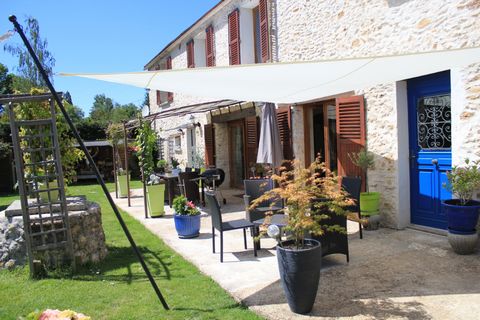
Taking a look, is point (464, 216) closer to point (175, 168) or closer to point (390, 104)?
point (390, 104)

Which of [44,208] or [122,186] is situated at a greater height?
[44,208]

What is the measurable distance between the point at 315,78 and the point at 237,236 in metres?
Answer: 2.69

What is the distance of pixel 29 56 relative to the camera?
732 inches

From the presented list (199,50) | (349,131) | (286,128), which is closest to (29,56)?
(199,50)

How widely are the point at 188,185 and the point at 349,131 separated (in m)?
3.50

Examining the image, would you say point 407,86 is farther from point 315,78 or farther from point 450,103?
point 315,78

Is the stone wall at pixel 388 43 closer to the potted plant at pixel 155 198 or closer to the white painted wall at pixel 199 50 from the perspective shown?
the potted plant at pixel 155 198

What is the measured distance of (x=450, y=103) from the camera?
16.2ft

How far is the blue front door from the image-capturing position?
5000mm

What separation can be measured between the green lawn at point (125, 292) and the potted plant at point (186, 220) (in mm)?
690

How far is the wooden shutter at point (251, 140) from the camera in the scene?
9542 millimetres

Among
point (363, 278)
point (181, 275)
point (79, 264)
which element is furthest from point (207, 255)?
point (363, 278)

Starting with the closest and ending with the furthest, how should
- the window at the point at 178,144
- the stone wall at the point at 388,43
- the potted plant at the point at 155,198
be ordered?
the stone wall at the point at 388,43 < the potted plant at the point at 155,198 < the window at the point at 178,144

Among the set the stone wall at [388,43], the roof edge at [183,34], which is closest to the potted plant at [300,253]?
the stone wall at [388,43]
